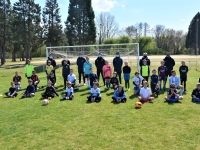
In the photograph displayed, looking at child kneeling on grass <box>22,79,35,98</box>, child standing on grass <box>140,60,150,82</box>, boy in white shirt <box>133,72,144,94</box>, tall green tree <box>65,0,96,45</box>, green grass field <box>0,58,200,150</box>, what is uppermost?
tall green tree <box>65,0,96,45</box>

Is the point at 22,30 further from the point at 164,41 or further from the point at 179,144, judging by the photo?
the point at 164,41

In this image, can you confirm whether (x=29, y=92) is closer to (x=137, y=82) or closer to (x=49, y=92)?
(x=49, y=92)

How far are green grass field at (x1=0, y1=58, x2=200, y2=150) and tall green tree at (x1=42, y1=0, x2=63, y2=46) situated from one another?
2950cm

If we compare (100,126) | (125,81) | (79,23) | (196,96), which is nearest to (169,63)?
(125,81)

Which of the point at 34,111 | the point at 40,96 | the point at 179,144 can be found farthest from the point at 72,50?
the point at 179,144

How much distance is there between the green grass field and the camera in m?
5.49

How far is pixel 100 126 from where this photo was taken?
6715 millimetres

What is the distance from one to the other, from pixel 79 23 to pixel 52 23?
18.2ft

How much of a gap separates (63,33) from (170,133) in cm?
3616

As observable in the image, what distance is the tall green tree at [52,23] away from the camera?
3816 cm

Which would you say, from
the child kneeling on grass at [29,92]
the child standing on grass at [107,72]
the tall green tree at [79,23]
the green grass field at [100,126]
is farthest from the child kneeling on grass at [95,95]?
the tall green tree at [79,23]

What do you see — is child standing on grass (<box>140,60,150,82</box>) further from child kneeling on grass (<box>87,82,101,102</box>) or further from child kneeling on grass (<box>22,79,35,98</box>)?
child kneeling on grass (<box>22,79,35,98</box>)

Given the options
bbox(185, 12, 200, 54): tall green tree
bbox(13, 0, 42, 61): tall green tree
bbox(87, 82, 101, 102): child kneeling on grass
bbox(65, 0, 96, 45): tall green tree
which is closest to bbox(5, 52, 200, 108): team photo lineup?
bbox(87, 82, 101, 102): child kneeling on grass

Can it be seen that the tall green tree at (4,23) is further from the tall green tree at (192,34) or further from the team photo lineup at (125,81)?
the tall green tree at (192,34)
